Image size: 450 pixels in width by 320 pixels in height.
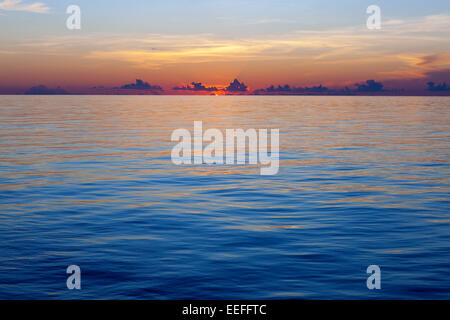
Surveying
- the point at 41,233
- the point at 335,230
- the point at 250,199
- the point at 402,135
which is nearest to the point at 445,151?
the point at 402,135

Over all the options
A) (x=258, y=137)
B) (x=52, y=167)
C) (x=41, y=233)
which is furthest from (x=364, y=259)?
(x=258, y=137)

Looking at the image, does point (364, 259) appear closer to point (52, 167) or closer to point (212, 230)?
point (212, 230)

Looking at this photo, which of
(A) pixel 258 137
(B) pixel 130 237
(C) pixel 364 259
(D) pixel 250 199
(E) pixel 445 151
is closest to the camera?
(C) pixel 364 259

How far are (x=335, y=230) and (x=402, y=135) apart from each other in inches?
1396

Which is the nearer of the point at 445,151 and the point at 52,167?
the point at 52,167

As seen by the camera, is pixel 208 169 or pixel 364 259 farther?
pixel 208 169

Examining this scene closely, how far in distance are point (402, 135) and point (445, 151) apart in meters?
13.2

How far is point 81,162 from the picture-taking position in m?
29.2

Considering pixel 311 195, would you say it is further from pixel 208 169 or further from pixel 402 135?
pixel 402 135
